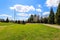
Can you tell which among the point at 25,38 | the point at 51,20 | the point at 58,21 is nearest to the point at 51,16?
the point at 51,20

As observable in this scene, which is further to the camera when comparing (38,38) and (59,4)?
(59,4)

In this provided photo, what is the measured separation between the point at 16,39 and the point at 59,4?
42.8 m

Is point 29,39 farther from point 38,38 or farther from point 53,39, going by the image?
point 53,39

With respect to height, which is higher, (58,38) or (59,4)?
(59,4)

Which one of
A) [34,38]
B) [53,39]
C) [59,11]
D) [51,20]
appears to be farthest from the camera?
[51,20]

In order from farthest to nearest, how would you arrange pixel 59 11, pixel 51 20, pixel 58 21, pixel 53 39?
pixel 51 20, pixel 58 21, pixel 59 11, pixel 53 39

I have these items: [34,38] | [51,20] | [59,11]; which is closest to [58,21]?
[59,11]

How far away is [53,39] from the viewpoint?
1712cm

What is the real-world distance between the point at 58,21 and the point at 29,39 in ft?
144

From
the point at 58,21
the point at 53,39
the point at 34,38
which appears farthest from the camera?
the point at 58,21

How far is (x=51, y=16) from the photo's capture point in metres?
82.6

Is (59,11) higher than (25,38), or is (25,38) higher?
(59,11)

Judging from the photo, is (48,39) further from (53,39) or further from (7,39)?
(7,39)

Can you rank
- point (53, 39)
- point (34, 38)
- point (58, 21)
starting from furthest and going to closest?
point (58, 21) < point (34, 38) < point (53, 39)
